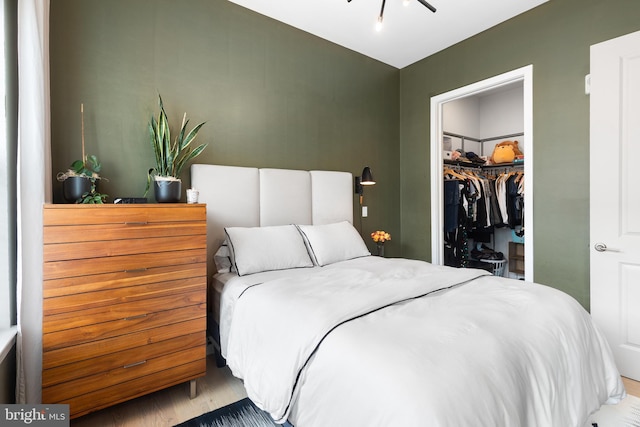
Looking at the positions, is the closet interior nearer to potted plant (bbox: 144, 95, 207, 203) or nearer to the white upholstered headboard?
the white upholstered headboard

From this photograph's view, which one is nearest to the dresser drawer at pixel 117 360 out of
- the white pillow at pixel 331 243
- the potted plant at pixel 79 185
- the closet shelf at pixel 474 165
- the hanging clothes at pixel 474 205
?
the potted plant at pixel 79 185

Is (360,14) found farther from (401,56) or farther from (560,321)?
(560,321)

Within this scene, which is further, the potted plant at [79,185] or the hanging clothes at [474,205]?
the hanging clothes at [474,205]

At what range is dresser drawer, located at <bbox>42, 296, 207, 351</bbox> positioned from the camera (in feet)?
4.95

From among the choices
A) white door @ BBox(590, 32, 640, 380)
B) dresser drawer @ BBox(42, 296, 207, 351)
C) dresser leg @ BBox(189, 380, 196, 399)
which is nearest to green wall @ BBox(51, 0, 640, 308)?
white door @ BBox(590, 32, 640, 380)

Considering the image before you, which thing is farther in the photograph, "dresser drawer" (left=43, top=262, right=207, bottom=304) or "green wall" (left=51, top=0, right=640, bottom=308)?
"green wall" (left=51, top=0, right=640, bottom=308)

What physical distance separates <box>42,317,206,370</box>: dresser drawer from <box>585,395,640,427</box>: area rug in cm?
227

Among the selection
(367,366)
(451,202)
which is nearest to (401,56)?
(451,202)

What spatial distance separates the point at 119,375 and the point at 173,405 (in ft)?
1.27

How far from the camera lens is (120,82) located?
2.16 metres

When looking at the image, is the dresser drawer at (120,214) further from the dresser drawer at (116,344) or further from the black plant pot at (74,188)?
the dresser drawer at (116,344)

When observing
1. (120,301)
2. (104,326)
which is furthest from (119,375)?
(120,301)

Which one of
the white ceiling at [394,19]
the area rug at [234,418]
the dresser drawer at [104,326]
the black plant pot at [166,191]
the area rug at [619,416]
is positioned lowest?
the area rug at [619,416]

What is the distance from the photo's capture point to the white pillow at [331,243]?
254 centimetres
